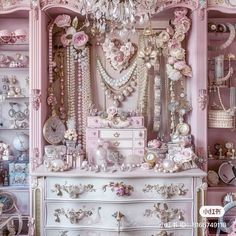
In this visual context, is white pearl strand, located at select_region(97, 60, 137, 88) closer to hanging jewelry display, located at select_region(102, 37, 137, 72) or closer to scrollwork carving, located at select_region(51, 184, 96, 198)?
hanging jewelry display, located at select_region(102, 37, 137, 72)

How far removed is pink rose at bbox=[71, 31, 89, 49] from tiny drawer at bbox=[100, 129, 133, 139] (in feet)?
2.58

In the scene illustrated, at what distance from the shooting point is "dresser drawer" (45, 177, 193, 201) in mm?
2830

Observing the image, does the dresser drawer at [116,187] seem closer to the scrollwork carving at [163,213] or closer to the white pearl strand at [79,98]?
the scrollwork carving at [163,213]

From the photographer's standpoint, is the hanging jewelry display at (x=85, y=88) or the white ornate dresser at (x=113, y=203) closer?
the white ornate dresser at (x=113, y=203)

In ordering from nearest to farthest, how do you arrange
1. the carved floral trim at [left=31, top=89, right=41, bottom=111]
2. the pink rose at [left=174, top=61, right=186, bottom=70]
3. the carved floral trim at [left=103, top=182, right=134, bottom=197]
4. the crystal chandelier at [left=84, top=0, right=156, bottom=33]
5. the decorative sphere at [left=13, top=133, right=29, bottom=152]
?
the crystal chandelier at [left=84, top=0, right=156, bottom=33]
the carved floral trim at [left=103, top=182, right=134, bottom=197]
the carved floral trim at [left=31, top=89, right=41, bottom=111]
the pink rose at [left=174, top=61, right=186, bottom=70]
the decorative sphere at [left=13, top=133, right=29, bottom=152]

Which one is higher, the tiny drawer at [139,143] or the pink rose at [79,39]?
the pink rose at [79,39]

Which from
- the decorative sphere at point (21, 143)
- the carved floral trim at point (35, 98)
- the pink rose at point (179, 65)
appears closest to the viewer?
the carved floral trim at point (35, 98)

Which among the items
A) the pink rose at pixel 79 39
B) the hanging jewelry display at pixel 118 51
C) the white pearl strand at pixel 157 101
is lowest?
the white pearl strand at pixel 157 101

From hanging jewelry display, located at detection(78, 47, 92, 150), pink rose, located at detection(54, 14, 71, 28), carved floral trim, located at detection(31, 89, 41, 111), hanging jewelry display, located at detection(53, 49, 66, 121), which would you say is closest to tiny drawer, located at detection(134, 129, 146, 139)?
hanging jewelry display, located at detection(78, 47, 92, 150)

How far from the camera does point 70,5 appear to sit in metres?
3.09

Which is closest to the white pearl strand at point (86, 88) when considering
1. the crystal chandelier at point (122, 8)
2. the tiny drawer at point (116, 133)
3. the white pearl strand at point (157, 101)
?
the tiny drawer at point (116, 133)

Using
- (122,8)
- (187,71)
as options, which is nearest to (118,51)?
(187,71)

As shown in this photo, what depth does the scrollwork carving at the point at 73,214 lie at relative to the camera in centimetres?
285

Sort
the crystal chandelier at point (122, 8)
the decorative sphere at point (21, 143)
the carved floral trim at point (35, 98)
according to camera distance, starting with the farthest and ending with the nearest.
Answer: the decorative sphere at point (21, 143) < the carved floral trim at point (35, 98) < the crystal chandelier at point (122, 8)
